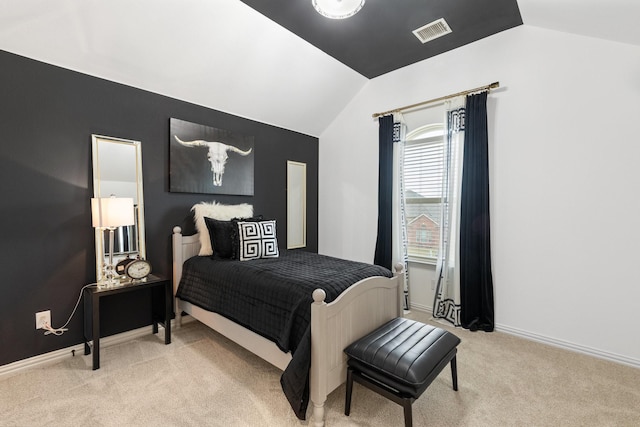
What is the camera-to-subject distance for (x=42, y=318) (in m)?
2.29

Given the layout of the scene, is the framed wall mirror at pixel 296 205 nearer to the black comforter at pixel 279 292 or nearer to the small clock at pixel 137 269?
the black comforter at pixel 279 292

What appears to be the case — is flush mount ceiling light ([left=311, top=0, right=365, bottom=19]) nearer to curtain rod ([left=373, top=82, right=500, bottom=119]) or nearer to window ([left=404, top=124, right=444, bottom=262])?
curtain rod ([left=373, top=82, right=500, bottom=119])

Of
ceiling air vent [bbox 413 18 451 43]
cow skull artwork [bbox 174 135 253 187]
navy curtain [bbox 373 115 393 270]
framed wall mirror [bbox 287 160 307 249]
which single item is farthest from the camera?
framed wall mirror [bbox 287 160 307 249]

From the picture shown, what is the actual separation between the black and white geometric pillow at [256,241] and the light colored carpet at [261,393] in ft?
2.80

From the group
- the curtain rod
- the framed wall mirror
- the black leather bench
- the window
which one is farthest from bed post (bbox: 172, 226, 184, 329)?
the curtain rod

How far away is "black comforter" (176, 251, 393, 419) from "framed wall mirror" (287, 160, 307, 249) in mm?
1327

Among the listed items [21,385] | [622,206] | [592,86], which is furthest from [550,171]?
[21,385]

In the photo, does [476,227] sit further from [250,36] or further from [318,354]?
[250,36]

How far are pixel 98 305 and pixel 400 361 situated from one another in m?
2.23

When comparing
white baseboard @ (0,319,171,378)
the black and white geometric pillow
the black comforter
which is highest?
the black and white geometric pillow

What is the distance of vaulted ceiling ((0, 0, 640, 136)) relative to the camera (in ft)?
6.90

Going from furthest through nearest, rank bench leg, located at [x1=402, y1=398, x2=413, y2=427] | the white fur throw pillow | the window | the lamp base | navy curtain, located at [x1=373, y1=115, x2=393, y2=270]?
navy curtain, located at [x1=373, y1=115, x2=393, y2=270] → the window → the white fur throw pillow → the lamp base → bench leg, located at [x1=402, y1=398, x2=413, y2=427]

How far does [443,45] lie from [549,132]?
1375 millimetres

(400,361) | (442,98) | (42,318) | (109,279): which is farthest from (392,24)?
(42,318)
